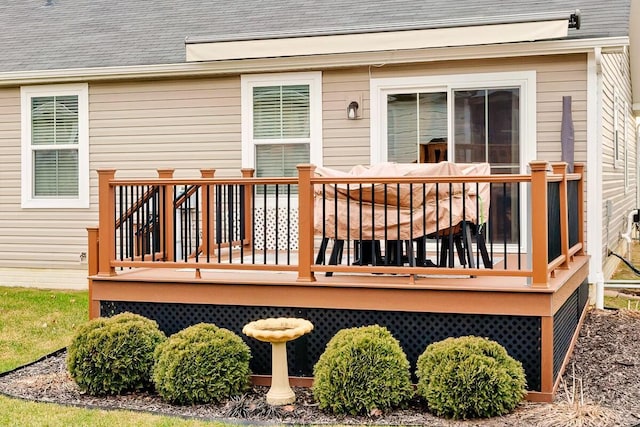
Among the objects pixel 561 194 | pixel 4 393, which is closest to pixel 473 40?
pixel 561 194

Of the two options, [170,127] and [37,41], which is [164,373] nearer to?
[170,127]

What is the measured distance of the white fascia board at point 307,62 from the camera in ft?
27.1

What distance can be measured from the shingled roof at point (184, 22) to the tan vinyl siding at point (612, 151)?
124cm

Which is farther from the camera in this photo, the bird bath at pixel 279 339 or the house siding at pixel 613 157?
the house siding at pixel 613 157

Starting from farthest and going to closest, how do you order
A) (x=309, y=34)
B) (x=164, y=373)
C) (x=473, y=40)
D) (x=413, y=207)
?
→ (x=309, y=34) → (x=473, y=40) → (x=413, y=207) → (x=164, y=373)

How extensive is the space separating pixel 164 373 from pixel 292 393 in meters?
0.88

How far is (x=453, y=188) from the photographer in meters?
6.21

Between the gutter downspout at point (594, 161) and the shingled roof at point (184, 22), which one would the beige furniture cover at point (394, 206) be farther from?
the shingled roof at point (184, 22)

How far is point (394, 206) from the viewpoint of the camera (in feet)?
20.3

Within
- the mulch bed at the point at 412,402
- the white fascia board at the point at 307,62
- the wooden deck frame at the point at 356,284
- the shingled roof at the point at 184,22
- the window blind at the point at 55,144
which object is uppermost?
the shingled roof at the point at 184,22

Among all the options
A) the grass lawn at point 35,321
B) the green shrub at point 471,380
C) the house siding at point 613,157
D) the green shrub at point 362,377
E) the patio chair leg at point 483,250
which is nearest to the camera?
the green shrub at point 471,380

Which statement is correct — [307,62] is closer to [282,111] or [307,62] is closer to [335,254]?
[282,111]

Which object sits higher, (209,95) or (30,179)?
(209,95)

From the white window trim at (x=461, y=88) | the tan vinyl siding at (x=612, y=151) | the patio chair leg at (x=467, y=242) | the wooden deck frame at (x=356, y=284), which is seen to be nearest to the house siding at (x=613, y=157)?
the tan vinyl siding at (x=612, y=151)
